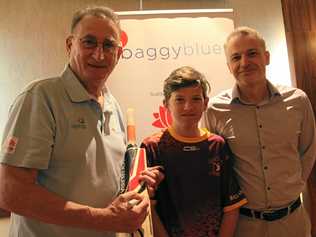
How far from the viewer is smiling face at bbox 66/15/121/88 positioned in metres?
1.14

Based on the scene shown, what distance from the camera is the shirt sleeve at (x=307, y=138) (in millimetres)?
1639

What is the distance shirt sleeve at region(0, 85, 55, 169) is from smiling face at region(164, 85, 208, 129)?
0.55m

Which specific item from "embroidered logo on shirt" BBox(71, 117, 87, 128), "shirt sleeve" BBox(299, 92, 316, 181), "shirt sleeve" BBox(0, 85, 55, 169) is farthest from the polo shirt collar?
"shirt sleeve" BBox(0, 85, 55, 169)

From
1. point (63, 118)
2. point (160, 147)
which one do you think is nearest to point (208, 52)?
point (160, 147)

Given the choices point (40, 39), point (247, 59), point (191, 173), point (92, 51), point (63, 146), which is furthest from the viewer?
point (40, 39)

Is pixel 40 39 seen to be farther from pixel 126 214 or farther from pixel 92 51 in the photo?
pixel 126 214

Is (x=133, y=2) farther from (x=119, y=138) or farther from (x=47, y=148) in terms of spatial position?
(x=47, y=148)

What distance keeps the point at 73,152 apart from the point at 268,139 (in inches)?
36.8

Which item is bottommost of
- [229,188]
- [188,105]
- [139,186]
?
[229,188]

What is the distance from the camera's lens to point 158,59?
6.79 feet

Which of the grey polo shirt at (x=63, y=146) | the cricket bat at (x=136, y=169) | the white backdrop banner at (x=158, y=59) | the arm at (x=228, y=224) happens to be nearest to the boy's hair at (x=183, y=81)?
the cricket bat at (x=136, y=169)

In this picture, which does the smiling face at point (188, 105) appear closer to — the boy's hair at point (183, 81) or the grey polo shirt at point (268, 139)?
the boy's hair at point (183, 81)

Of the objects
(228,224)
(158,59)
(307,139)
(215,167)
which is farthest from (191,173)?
(158,59)

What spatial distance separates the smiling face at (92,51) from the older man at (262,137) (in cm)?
67
